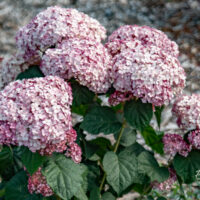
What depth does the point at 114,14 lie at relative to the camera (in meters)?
5.02

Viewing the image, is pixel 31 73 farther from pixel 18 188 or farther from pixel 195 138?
pixel 195 138

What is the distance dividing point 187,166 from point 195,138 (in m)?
0.16

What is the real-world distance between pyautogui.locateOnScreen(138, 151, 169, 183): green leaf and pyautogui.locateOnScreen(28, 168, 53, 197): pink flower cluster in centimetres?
52

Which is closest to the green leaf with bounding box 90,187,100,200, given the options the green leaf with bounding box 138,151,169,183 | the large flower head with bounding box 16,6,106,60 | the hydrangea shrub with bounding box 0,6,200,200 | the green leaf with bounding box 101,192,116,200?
the hydrangea shrub with bounding box 0,6,200,200

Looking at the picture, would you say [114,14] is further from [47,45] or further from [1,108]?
[1,108]

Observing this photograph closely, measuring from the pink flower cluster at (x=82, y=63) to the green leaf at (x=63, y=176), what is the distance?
35cm

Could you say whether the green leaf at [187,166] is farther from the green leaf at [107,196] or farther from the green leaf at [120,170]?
the green leaf at [107,196]

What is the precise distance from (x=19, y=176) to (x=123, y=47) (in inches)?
33.1

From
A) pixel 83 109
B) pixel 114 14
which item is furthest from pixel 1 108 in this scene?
pixel 114 14

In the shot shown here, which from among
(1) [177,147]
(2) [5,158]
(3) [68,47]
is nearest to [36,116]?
(3) [68,47]

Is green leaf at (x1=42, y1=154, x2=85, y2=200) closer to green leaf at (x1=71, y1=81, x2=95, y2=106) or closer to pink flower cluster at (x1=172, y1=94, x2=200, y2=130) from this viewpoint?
green leaf at (x1=71, y1=81, x2=95, y2=106)

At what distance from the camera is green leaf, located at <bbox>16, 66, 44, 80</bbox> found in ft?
5.95

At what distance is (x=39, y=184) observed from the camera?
151 cm

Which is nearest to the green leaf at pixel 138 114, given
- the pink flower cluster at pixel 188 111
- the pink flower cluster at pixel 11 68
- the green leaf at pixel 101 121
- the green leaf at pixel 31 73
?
the green leaf at pixel 101 121
